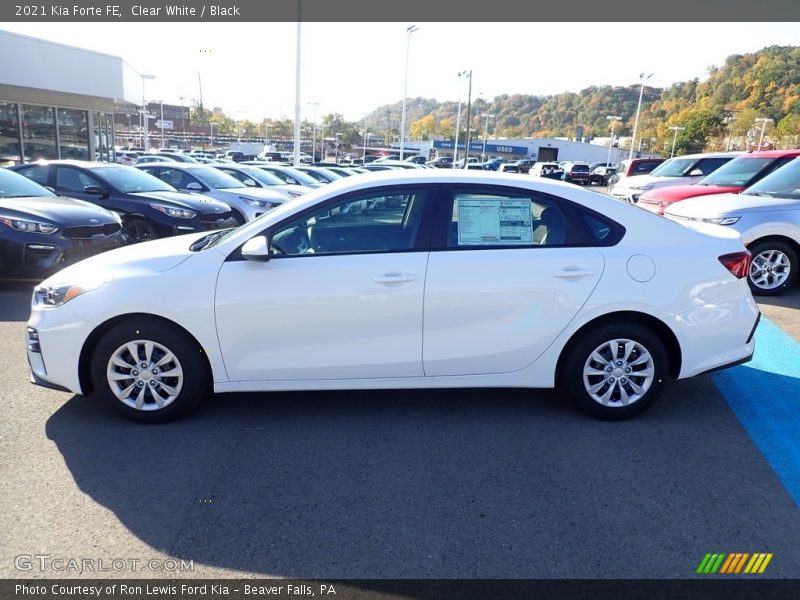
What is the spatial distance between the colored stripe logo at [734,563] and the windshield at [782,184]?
6736 mm

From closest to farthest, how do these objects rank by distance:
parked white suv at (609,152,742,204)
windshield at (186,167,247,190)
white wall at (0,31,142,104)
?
windshield at (186,167,247,190)
parked white suv at (609,152,742,204)
white wall at (0,31,142,104)

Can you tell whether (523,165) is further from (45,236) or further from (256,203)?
(45,236)

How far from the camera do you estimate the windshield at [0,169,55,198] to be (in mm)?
7997

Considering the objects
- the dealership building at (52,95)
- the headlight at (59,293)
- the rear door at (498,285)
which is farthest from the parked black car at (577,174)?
the headlight at (59,293)

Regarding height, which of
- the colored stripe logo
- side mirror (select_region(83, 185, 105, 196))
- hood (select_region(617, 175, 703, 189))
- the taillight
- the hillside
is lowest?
the colored stripe logo

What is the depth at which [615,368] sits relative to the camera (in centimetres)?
398

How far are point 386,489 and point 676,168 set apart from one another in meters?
13.1

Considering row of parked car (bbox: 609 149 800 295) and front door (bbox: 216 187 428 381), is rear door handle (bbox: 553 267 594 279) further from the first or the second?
row of parked car (bbox: 609 149 800 295)

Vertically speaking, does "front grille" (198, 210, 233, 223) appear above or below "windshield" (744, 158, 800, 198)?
below

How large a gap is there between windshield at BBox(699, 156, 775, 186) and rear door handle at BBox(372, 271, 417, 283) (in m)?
8.29

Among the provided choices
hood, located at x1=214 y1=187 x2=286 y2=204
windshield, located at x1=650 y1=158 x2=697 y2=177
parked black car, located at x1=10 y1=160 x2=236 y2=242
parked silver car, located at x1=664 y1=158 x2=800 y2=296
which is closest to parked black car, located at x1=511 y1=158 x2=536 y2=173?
windshield, located at x1=650 y1=158 x2=697 y2=177

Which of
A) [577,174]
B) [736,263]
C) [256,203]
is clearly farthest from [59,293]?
[577,174]

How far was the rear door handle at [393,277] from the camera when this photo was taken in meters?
3.77

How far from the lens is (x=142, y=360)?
12.7ft
